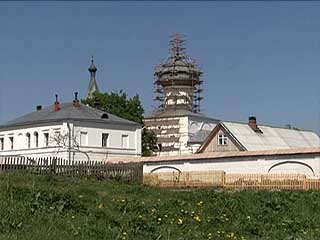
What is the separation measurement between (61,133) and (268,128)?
2215cm

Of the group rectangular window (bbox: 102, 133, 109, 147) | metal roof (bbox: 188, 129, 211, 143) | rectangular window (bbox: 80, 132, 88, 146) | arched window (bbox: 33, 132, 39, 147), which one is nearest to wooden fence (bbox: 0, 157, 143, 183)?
rectangular window (bbox: 80, 132, 88, 146)

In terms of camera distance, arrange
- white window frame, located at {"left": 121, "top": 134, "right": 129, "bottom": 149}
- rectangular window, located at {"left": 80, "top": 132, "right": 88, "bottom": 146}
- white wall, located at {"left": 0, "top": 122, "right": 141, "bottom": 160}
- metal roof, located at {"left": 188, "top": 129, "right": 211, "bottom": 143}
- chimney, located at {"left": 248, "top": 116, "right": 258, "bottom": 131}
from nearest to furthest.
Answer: white wall, located at {"left": 0, "top": 122, "right": 141, "bottom": 160} < rectangular window, located at {"left": 80, "top": 132, "right": 88, "bottom": 146} < chimney, located at {"left": 248, "top": 116, "right": 258, "bottom": 131} < white window frame, located at {"left": 121, "top": 134, "right": 129, "bottom": 149} < metal roof, located at {"left": 188, "top": 129, "right": 211, "bottom": 143}

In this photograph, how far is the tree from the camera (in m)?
85.5

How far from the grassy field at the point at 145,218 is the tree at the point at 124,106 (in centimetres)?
6536

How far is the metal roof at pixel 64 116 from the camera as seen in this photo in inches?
2712

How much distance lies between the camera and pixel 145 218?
48.6ft

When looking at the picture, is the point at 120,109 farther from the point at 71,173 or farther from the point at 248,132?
the point at 71,173

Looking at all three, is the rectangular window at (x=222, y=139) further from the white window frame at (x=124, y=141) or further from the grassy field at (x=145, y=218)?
the grassy field at (x=145, y=218)

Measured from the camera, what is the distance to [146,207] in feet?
54.4

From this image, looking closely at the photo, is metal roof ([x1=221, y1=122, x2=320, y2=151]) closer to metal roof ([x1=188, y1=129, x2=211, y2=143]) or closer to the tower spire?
metal roof ([x1=188, y1=129, x2=211, y2=143])

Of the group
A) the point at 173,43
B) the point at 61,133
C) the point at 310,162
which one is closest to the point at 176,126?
the point at 173,43

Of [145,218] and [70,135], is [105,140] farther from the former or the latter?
[145,218]

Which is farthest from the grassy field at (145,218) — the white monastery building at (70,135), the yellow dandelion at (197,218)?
the white monastery building at (70,135)

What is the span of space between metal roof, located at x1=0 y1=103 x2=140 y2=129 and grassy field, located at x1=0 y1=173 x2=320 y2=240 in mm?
49253
